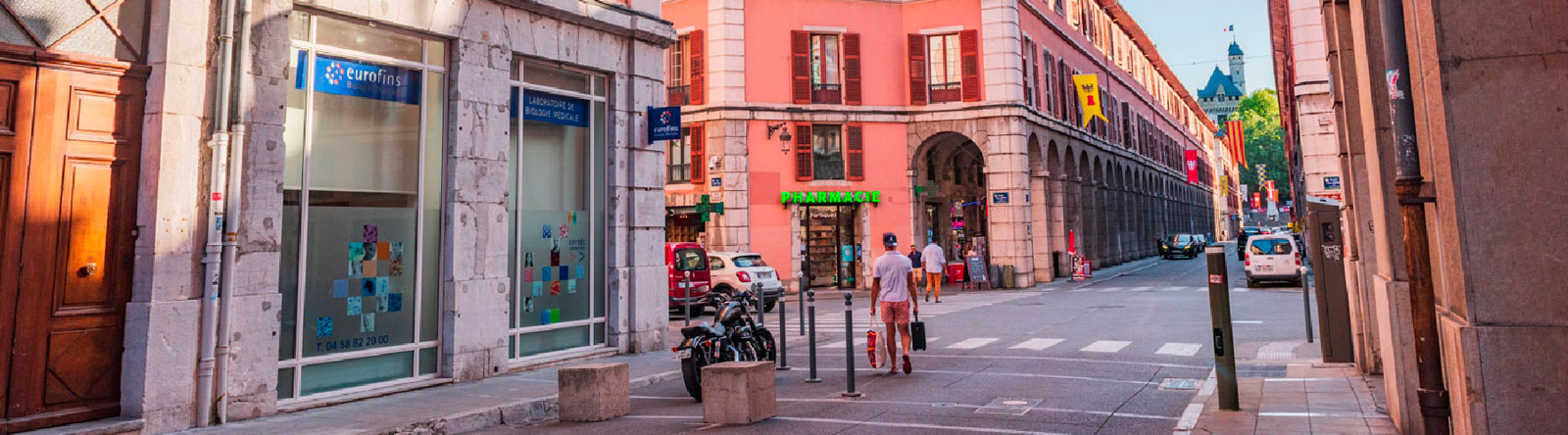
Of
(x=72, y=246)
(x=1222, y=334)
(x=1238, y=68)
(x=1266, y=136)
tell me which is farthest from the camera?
(x=1238, y=68)

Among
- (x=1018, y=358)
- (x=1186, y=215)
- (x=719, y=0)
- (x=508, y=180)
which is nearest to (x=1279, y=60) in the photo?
(x=1186, y=215)

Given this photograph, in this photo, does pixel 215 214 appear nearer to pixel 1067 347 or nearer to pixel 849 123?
pixel 1067 347

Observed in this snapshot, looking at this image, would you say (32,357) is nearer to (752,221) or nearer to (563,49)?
(563,49)

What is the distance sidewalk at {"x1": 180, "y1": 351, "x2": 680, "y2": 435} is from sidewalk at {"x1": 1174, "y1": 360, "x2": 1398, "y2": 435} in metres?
5.66

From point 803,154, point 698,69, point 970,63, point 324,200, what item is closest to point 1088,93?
point 970,63

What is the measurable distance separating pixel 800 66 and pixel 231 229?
915 inches

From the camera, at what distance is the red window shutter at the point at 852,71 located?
3025cm

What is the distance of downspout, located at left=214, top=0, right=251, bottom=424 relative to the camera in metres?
7.50

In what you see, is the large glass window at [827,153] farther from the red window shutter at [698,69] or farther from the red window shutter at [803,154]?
the red window shutter at [698,69]

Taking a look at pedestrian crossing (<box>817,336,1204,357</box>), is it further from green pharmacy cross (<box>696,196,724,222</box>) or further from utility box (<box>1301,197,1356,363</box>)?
green pharmacy cross (<box>696,196,724,222</box>)

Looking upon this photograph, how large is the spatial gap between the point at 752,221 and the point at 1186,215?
55953mm

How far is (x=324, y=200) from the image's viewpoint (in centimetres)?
874

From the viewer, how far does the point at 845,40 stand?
→ 99.1 feet

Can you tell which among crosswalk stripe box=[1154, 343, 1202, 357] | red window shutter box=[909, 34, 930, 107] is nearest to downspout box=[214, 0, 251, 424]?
crosswalk stripe box=[1154, 343, 1202, 357]
